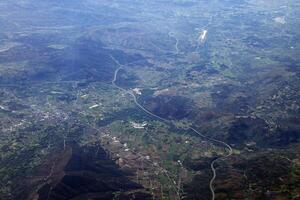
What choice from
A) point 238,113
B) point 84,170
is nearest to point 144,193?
point 84,170

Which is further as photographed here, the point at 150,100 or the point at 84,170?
the point at 150,100

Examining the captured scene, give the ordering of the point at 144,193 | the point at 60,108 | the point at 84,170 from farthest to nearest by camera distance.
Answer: the point at 60,108, the point at 84,170, the point at 144,193

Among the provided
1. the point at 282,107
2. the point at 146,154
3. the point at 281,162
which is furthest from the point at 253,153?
the point at 282,107

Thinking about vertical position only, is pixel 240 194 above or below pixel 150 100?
above

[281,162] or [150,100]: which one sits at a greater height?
[281,162]

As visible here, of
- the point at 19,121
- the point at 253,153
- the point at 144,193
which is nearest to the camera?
the point at 144,193

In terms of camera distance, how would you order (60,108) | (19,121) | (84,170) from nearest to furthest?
(84,170) < (19,121) < (60,108)

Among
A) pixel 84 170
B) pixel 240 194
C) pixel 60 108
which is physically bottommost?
pixel 60 108

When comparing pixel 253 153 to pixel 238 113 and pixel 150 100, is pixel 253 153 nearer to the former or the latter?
pixel 238 113

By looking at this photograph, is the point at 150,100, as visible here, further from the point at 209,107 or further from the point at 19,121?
the point at 19,121
